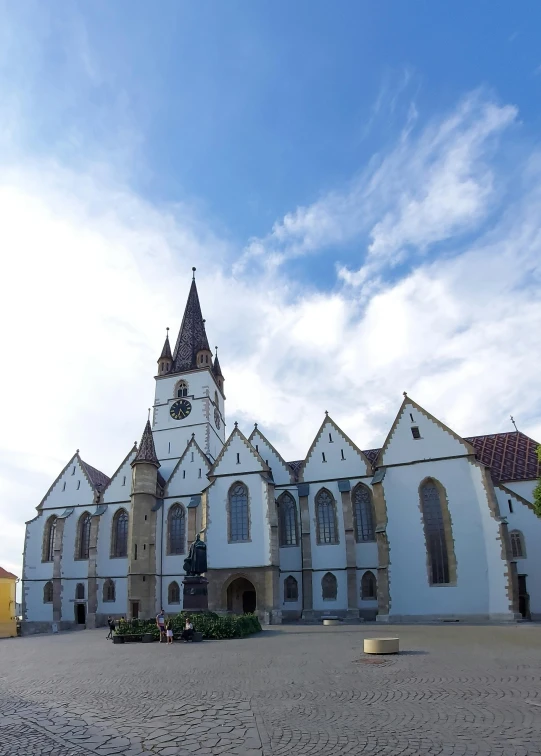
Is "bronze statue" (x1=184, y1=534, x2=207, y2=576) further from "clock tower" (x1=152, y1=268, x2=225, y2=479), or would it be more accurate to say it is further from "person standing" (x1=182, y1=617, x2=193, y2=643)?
"clock tower" (x1=152, y1=268, x2=225, y2=479)

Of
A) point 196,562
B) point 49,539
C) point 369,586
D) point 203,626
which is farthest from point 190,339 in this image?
point 203,626

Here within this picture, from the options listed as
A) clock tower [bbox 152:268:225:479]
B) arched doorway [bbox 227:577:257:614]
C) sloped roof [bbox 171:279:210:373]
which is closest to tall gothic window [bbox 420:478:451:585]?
arched doorway [bbox 227:577:257:614]

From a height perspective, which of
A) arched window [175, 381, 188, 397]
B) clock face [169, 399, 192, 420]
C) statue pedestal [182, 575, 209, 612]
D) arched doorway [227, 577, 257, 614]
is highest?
arched window [175, 381, 188, 397]

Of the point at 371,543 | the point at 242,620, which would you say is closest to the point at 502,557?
the point at 371,543

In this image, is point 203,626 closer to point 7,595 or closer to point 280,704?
point 280,704

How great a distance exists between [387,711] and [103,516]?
3753 cm

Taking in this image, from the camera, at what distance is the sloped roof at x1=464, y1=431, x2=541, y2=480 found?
3456 cm

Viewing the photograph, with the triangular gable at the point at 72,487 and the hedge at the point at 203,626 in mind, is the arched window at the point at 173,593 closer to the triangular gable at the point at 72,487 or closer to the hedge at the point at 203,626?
the triangular gable at the point at 72,487

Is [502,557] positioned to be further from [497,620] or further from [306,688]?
[306,688]

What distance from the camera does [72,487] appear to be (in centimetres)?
4359

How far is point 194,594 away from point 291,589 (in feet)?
42.4

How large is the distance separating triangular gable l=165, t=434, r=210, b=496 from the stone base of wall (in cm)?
1682

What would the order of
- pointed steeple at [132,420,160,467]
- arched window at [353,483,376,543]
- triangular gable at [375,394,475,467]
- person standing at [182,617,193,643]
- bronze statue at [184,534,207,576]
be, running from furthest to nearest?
1. pointed steeple at [132,420,160,467]
2. arched window at [353,483,376,543]
3. triangular gable at [375,394,475,467]
4. bronze statue at [184,534,207,576]
5. person standing at [182,617,193,643]

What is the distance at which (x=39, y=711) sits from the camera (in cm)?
819
